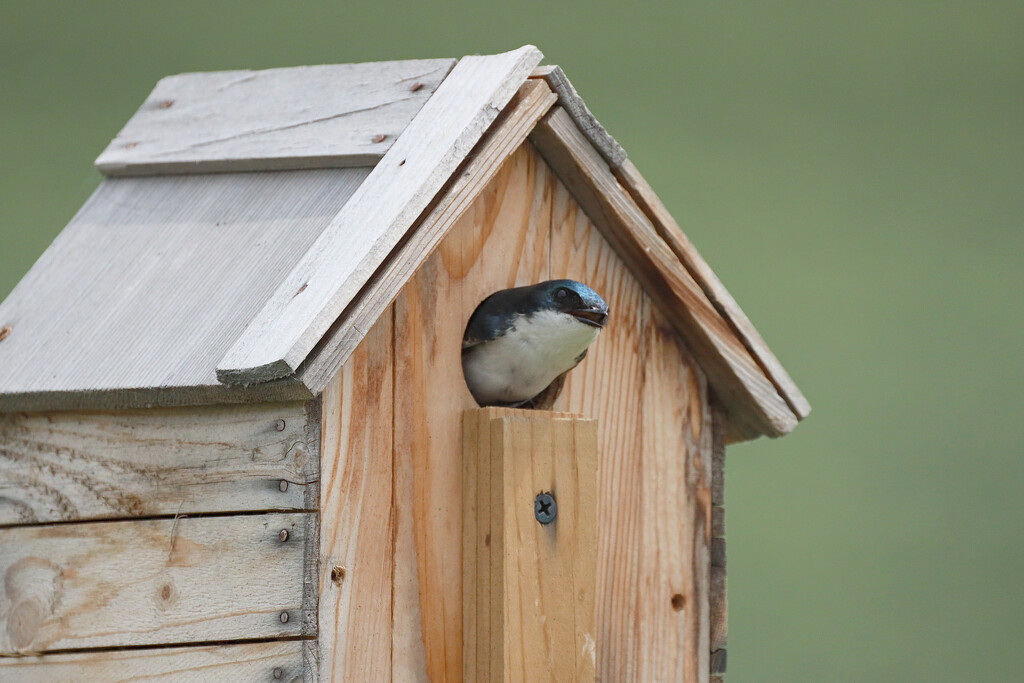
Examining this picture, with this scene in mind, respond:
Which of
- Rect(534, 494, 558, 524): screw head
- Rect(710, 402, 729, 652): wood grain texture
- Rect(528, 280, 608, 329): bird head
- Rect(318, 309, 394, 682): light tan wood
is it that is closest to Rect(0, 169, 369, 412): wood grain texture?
Rect(318, 309, 394, 682): light tan wood

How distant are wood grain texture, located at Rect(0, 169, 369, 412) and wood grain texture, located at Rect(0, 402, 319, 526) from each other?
1.4 inches

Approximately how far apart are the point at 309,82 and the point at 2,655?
3.32 feet

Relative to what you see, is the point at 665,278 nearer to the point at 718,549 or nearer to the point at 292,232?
the point at 718,549

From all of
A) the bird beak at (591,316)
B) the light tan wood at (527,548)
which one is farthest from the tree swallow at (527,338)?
the light tan wood at (527,548)

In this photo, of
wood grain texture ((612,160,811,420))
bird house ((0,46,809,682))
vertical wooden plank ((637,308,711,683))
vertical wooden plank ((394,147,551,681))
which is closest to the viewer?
bird house ((0,46,809,682))

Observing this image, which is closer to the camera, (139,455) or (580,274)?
(139,455)

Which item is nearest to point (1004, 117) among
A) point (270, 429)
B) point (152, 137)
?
point (152, 137)

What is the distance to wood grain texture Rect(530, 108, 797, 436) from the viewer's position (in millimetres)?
2084

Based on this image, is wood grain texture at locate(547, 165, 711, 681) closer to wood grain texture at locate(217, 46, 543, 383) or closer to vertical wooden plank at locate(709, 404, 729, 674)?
vertical wooden plank at locate(709, 404, 729, 674)

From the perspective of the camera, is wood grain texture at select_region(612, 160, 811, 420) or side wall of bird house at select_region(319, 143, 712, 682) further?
wood grain texture at select_region(612, 160, 811, 420)

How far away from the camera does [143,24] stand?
3.69 m

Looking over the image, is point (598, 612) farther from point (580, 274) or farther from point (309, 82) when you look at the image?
point (309, 82)

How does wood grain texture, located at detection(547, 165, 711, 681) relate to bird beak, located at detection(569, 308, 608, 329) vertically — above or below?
below

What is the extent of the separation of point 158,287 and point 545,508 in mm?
638
